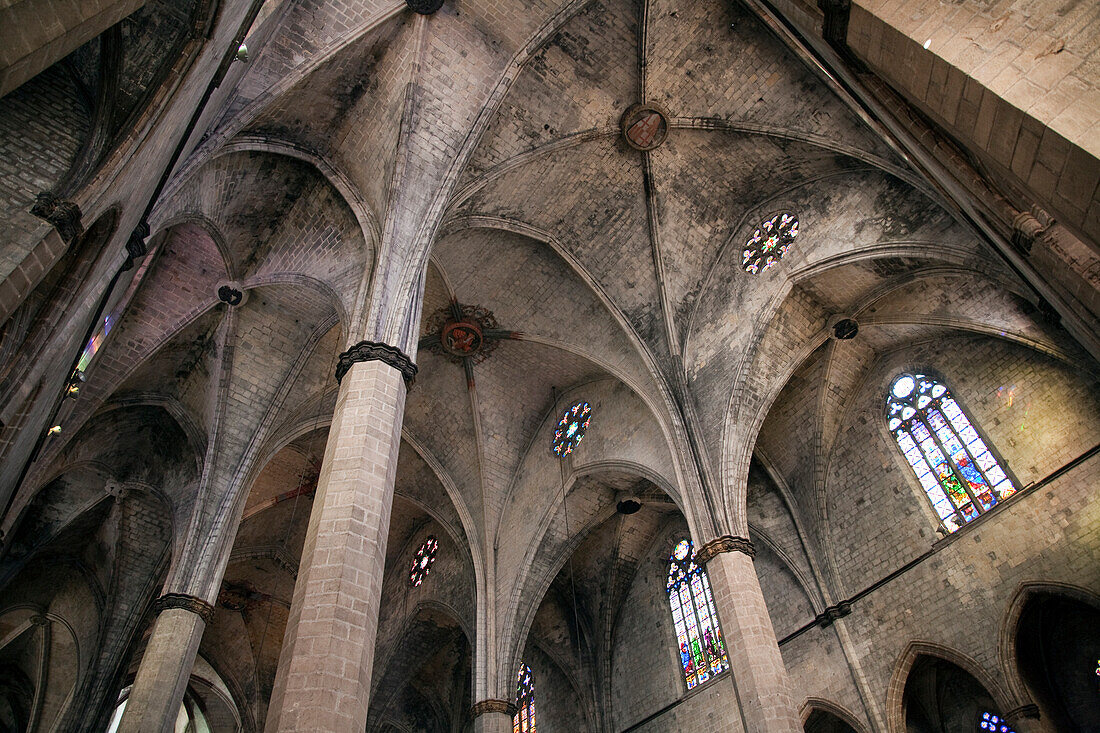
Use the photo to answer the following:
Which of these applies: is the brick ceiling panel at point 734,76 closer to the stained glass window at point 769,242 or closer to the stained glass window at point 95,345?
the stained glass window at point 769,242

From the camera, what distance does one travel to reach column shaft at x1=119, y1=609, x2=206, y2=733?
32.6 feet

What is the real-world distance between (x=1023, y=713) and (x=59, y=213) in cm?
1322

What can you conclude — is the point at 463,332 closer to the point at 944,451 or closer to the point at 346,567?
the point at 346,567

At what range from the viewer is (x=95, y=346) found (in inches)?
446

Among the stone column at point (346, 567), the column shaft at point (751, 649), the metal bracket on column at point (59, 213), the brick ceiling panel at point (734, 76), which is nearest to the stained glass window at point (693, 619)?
the column shaft at point (751, 649)

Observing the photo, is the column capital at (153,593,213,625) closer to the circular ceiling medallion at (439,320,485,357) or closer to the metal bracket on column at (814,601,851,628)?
the circular ceiling medallion at (439,320,485,357)

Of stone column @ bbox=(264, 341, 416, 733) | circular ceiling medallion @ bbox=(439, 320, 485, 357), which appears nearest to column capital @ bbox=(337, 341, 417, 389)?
stone column @ bbox=(264, 341, 416, 733)

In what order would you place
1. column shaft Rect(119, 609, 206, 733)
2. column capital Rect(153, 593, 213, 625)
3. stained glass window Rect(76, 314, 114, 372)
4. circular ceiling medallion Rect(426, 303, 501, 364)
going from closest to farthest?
column shaft Rect(119, 609, 206, 733), stained glass window Rect(76, 314, 114, 372), column capital Rect(153, 593, 213, 625), circular ceiling medallion Rect(426, 303, 501, 364)

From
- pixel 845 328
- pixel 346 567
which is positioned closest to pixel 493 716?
pixel 346 567

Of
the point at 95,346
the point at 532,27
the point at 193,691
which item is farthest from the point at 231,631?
the point at 532,27

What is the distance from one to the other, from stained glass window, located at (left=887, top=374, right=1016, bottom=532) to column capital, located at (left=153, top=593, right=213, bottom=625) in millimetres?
12302

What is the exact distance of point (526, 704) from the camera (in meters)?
18.6

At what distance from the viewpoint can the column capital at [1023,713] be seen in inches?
412

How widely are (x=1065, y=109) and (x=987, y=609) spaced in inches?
398
